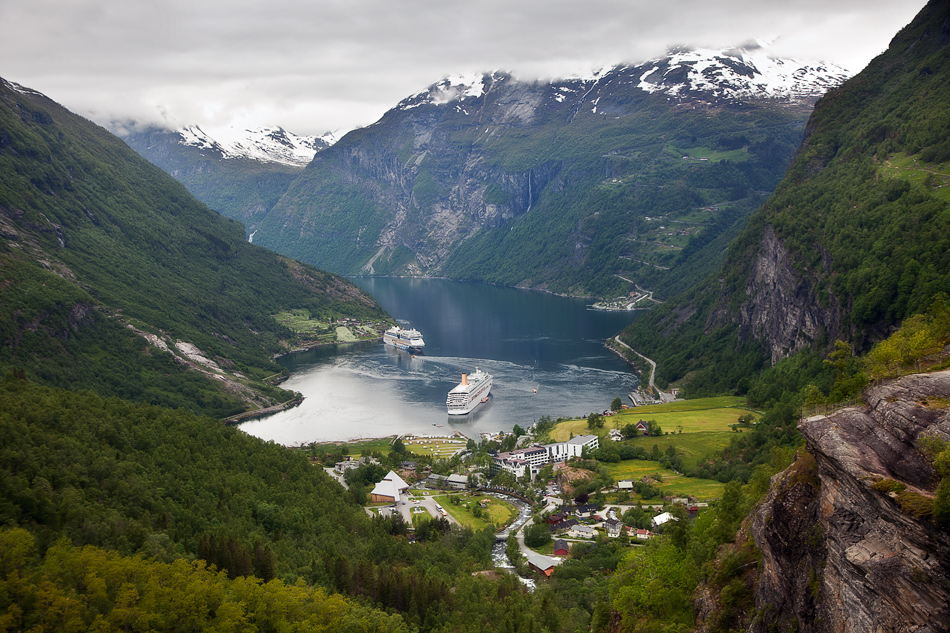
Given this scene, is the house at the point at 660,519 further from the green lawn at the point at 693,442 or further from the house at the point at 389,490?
the house at the point at 389,490

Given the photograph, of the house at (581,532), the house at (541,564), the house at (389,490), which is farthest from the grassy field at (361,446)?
the house at (541,564)

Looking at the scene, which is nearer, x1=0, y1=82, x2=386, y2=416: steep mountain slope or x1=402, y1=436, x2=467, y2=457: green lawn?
x1=402, y1=436, x2=467, y2=457: green lawn

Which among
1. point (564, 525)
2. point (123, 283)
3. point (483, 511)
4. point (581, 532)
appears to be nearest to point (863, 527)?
point (581, 532)

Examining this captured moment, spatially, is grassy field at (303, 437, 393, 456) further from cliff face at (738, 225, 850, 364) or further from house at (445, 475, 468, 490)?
cliff face at (738, 225, 850, 364)

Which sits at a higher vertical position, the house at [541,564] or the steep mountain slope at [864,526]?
the steep mountain slope at [864,526]

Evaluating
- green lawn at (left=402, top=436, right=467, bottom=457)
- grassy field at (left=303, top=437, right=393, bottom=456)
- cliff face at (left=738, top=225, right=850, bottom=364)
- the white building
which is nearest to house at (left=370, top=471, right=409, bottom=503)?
grassy field at (left=303, top=437, right=393, bottom=456)

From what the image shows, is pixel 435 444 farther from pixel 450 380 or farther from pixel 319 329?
pixel 319 329

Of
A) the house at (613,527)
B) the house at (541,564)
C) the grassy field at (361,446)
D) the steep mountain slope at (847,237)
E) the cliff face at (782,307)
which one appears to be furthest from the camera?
the cliff face at (782,307)
